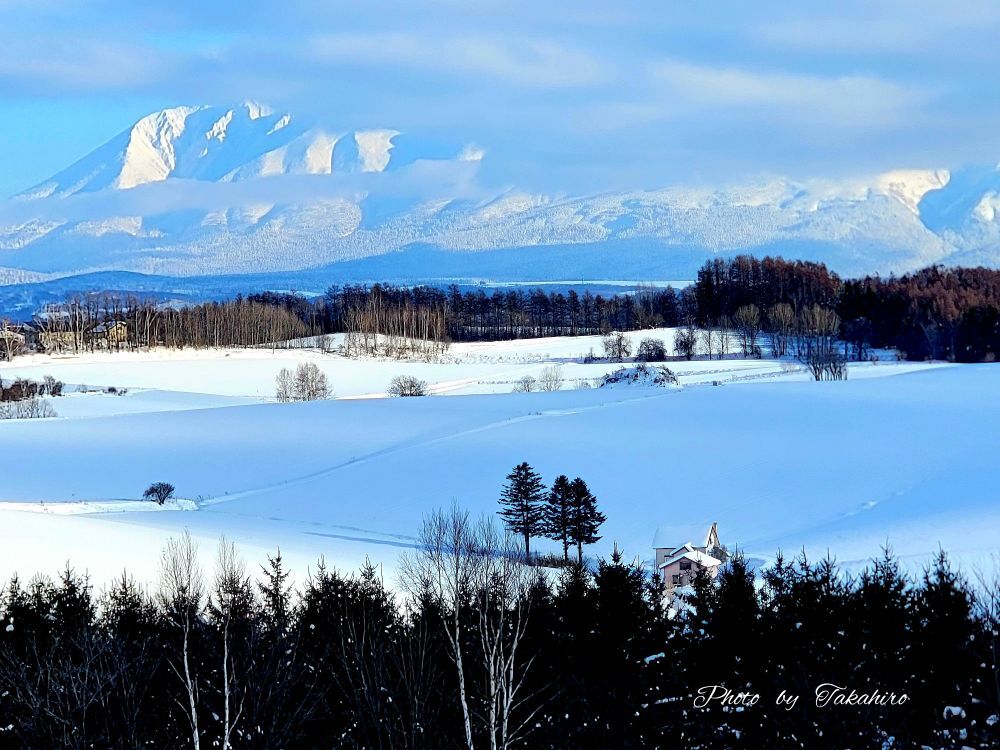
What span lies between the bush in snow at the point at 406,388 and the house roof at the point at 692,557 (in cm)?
4630

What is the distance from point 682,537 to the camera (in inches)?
1077

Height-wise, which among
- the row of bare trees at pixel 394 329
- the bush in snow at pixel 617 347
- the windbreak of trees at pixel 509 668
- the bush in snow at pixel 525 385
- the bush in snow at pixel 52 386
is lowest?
the windbreak of trees at pixel 509 668

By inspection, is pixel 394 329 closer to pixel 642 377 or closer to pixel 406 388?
pixel 406 388

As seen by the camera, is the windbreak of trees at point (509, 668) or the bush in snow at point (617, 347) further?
the bush in snow at point (617, 347)

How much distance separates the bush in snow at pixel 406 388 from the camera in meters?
70.0

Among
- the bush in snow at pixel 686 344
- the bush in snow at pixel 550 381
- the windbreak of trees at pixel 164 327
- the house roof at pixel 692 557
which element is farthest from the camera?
the windbreak of trees at pixel 164 327

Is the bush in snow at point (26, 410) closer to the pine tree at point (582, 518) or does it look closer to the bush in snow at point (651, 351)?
the pine tree at point (582, 518)

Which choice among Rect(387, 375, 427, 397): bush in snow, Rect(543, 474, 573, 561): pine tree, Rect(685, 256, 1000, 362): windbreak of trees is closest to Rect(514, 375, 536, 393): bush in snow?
Rect(387, 375, 427, 397): bush in snow

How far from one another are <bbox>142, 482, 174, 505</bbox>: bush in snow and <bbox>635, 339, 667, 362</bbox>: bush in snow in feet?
181

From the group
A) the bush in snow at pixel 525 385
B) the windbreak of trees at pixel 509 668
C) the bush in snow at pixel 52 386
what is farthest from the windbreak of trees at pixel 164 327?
the windbreak of trees at pixel 509 668

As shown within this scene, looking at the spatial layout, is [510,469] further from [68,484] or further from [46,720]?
[46,720]

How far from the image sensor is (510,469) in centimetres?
4081

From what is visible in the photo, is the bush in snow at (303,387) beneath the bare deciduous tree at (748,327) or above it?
beneath

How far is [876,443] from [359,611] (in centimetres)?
3001
